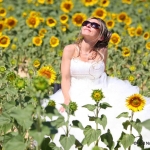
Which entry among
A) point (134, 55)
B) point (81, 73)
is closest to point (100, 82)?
point (81, 73)

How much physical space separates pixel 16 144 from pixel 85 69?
1333 mm

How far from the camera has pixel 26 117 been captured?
2.12 metres

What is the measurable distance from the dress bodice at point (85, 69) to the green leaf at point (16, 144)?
123cm

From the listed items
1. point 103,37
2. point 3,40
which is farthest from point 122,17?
point 103,37

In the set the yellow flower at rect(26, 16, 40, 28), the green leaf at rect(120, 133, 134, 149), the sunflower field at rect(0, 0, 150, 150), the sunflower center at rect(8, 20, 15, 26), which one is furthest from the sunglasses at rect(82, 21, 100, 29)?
the sunflower center at rect(8, 20, 15, 26)

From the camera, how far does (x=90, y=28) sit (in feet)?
11.0

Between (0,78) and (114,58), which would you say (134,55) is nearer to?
(114,58)

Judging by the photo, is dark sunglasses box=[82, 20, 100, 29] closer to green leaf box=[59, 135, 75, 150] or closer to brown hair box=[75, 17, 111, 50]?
brown hair box=[75, 17, 111, 50]

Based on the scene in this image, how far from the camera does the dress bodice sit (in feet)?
11.4

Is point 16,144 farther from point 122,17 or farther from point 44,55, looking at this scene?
point 122,17

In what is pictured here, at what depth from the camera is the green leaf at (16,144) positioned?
231 cm

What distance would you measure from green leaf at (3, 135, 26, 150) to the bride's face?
1291 millimetres

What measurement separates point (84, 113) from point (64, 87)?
1.12 feet

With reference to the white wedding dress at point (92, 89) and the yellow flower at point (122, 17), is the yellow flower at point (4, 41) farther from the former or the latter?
the yellow flower at point (122, 17)
